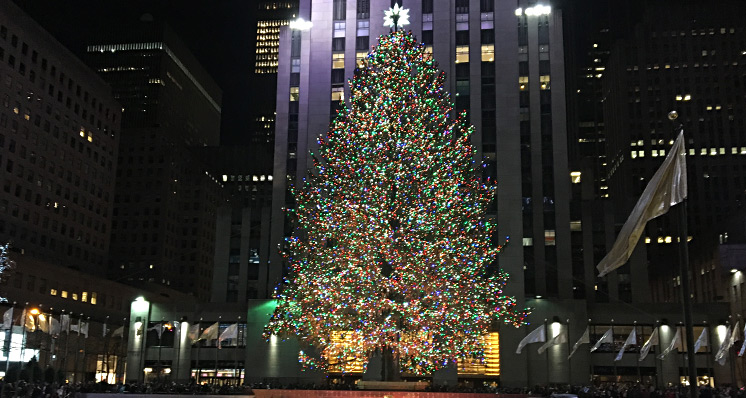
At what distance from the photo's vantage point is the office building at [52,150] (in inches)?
4218

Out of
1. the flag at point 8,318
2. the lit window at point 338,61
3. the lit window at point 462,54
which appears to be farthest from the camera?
the lit window at point 338,61

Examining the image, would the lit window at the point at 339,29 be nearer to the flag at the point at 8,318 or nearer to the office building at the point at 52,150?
the flag at the point at 8,318

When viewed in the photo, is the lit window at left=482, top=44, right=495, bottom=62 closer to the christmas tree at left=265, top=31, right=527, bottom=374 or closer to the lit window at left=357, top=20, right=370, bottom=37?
the lit window at left=357, top=20, right=370, bottom=37

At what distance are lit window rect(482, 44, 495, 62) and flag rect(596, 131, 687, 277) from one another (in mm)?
51673

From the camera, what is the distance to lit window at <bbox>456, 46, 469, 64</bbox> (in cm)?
6962

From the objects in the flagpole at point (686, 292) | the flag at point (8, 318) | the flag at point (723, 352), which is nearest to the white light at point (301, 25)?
Result: the flag at point (8, 318)

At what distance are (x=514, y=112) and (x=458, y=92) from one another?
5.37 metres

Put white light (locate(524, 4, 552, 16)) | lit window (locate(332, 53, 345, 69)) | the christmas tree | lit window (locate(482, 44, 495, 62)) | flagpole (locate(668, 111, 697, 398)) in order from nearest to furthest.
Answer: flagpole (locate(668, 111, 697, 398)), the christmas tree, lit window (locate(482, 44, 495, 62)), white light (locate(524, 4, 552, 16)), lit window (locate(332, 53, 345, 69))

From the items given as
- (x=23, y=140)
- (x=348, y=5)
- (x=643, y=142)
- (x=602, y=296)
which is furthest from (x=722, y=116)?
(x=23, y=140)

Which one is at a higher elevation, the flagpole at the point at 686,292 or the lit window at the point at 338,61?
the lit window at the point at 338,61

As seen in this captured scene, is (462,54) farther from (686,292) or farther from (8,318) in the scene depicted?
(686,292)

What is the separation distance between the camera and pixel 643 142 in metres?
173

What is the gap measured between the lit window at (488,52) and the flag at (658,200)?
5167 centimetres

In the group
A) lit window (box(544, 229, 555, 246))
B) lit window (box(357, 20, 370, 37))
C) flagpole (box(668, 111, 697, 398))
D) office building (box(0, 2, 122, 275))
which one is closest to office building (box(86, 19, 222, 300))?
office building (box(0, 2, 122, 275))
